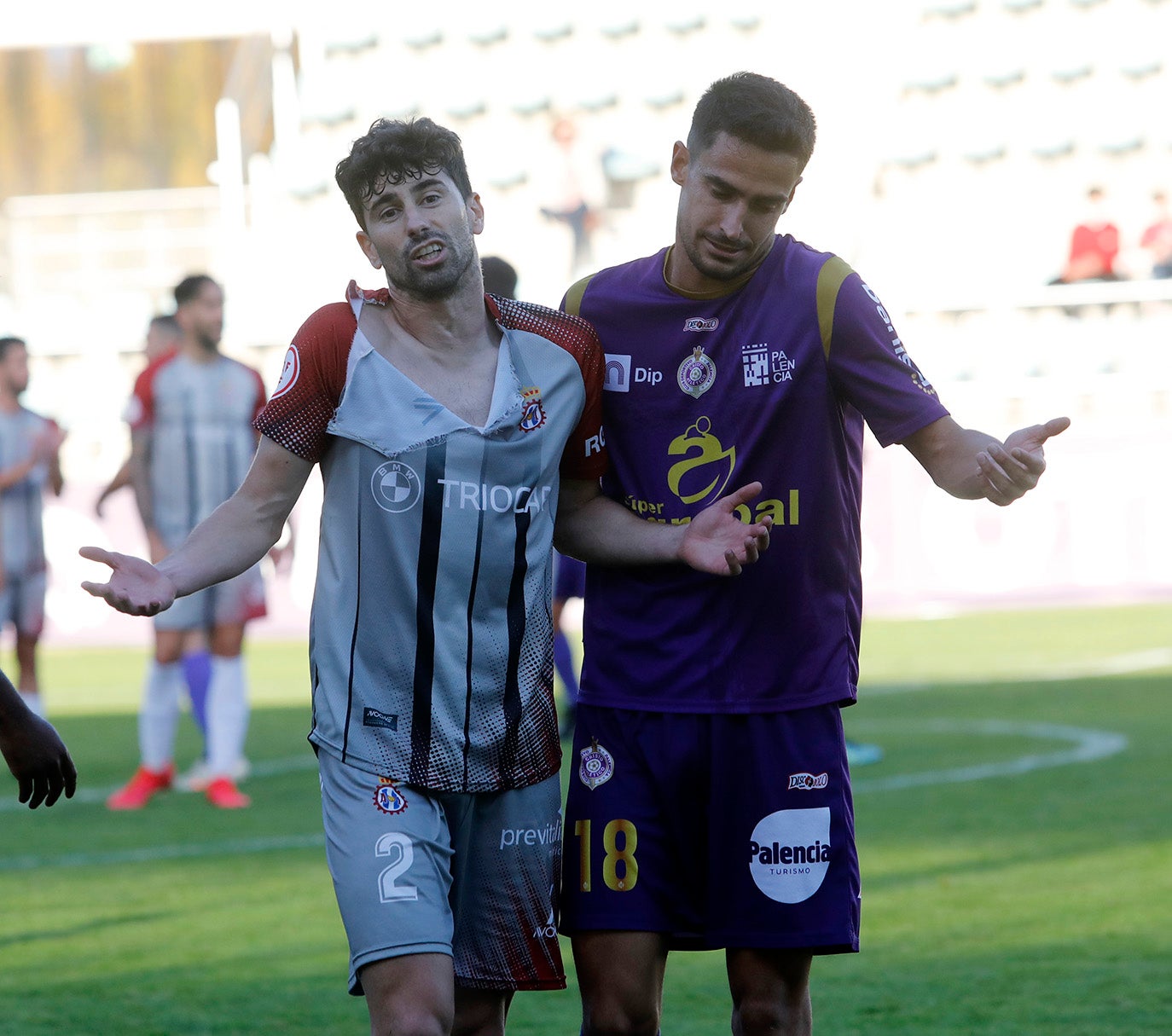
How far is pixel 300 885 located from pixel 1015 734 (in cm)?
475

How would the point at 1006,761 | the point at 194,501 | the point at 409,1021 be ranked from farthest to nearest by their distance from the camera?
1. the point at 1006,761
2. the point at 194,501
3. the point at 409,1021

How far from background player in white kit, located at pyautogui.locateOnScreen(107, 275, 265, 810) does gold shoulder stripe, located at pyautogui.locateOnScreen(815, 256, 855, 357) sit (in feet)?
17.7

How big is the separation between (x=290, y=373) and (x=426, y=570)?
0.43 m

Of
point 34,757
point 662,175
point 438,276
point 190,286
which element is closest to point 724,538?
point 438,276

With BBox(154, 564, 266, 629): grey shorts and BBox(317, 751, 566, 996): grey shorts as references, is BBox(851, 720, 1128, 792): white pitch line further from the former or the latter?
BBox(317, 751, 566, 996): grey shorts

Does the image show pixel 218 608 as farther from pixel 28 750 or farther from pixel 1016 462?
pixel 1016 462

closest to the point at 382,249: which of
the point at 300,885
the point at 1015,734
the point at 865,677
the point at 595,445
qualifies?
the point at 595,445

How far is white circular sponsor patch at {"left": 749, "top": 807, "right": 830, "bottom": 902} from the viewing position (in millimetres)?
3725

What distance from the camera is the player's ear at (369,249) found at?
3.61m

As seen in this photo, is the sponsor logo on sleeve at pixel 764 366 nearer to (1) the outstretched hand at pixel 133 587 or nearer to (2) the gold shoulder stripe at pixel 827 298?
(2) the gold shoulder stripe at pixel 827 298

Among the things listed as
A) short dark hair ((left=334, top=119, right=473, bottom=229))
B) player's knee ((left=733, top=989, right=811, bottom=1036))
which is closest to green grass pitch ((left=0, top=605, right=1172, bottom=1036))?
player's knee ((left=733, top=989, right=811, bottom=1036))

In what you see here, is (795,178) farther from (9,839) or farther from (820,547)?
(9,839)

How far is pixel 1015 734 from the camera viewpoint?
33.8 feet

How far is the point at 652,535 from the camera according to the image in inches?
146
